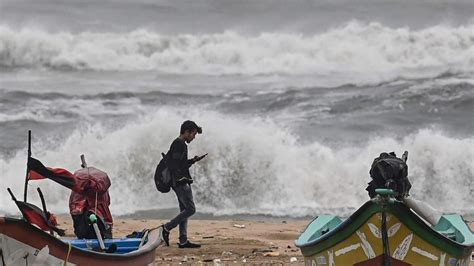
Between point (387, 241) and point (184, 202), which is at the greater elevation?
point (184, 202)

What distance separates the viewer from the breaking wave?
26.9m

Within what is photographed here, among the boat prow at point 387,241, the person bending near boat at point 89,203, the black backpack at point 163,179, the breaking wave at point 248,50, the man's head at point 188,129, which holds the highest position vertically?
the breaking wave at point 248,50

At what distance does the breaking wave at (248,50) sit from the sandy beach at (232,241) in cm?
979

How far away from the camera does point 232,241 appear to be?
560 inches

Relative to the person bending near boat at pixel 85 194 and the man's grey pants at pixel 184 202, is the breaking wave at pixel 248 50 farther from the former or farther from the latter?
the person bending near boat at pixel 85 194

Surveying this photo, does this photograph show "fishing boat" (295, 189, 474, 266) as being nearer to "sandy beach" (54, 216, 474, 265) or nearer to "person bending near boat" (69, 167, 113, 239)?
"person bending near boat" (69, 167, 113, 239)

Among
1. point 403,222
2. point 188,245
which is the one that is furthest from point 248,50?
point 403,222

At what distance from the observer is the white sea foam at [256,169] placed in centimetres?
1948

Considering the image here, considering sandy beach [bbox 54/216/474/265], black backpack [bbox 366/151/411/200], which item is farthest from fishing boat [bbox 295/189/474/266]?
sandy beach [bbox 54/216/474/265]

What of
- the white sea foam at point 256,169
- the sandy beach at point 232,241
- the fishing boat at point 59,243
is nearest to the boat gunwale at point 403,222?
the fishing boat at point 59,243

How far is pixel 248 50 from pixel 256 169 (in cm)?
754

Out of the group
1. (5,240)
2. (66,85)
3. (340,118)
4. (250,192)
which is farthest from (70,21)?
(5,240)

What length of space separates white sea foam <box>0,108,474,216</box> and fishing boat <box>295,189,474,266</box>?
9.46m

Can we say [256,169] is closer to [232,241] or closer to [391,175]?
[232,241]
